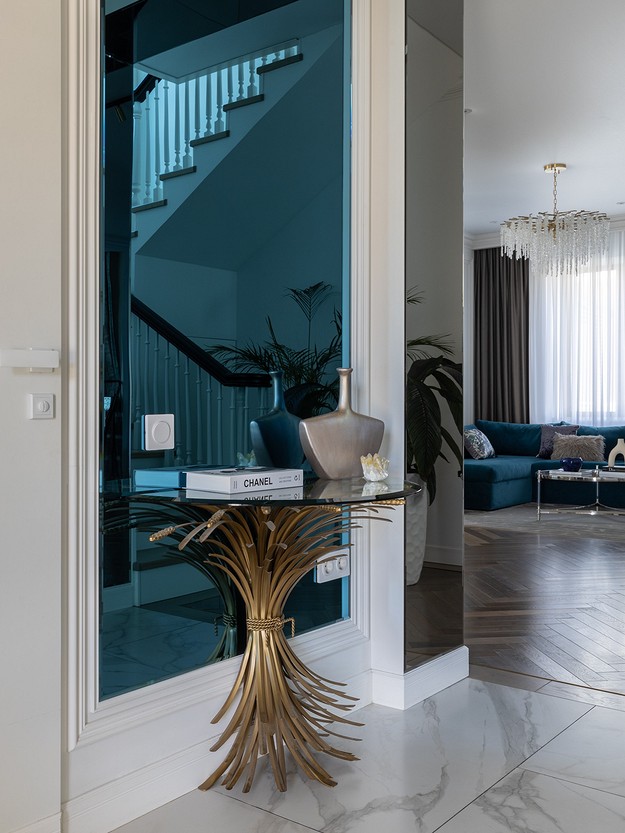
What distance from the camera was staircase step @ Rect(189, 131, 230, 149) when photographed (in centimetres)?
239

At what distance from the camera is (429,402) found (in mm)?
3043

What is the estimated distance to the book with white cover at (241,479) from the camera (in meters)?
1.99

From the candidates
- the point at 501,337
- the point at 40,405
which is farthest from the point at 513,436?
the point at 40,405

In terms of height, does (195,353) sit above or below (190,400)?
above

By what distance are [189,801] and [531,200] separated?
7205 millimetres

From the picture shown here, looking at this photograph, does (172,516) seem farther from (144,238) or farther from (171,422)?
(144,238)

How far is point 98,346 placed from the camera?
2.02m

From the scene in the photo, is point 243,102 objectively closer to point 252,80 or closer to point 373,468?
point 252,80

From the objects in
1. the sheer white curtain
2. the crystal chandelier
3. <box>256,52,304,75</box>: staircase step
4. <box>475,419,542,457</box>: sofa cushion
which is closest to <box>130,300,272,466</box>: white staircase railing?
<box>256,52,304,75</box>: staircase step

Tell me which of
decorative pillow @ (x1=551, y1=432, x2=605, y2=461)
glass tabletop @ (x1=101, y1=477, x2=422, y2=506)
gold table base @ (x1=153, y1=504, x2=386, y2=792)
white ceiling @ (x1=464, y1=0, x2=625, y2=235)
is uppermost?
white ceiling @ (x1=464, y1=0, x2=625, y2=235)

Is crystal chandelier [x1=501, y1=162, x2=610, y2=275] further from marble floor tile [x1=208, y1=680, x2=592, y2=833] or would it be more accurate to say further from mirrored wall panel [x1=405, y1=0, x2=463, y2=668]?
marble floor tile [x1=208, y1=680, x2=592, y2=833]

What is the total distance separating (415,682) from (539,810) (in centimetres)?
85

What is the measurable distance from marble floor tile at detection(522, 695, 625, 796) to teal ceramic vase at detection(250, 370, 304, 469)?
3.79ft

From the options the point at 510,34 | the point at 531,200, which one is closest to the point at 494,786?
the point at 510,34
